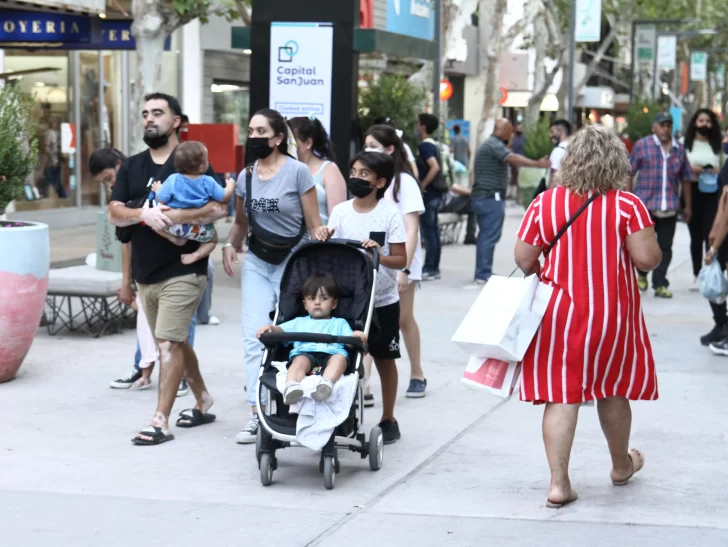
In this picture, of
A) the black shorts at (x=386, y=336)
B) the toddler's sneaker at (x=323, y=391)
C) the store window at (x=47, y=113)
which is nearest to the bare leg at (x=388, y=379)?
the black shorts at (x=386, y=336)

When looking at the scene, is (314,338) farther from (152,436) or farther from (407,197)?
(407,197)

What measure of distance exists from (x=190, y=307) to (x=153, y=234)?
439mm

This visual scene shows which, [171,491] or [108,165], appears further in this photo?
[108,165]

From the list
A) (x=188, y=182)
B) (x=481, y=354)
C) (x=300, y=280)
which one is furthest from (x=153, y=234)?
(x=481, y=354)

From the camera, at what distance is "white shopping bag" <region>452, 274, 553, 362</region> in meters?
5.33

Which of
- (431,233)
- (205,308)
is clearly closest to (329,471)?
(205,308)

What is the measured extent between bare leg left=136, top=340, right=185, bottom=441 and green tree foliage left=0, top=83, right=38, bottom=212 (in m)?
2.16

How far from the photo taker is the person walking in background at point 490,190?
13.6 meters

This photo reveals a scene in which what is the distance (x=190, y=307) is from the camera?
6820 mm

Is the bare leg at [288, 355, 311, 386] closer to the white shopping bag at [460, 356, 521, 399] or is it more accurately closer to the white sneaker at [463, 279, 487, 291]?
the white shopping bag at [460, 356, 521, 399]

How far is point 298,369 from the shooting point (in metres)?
5.90

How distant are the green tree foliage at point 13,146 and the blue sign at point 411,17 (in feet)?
24.6

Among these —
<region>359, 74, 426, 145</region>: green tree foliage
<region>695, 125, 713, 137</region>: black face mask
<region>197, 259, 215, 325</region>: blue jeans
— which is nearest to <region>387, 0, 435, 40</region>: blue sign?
<region>359, 74, 426, 145</region>: green tree foliage

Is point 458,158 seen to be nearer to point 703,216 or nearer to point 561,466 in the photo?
point 703,216
